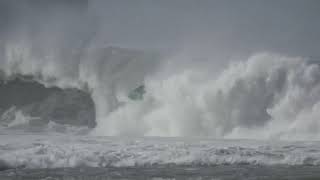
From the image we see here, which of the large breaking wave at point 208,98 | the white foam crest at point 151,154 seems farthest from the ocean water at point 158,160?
the large breaking wave at point 208,98

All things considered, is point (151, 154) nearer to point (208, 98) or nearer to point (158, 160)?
point (158, 160)

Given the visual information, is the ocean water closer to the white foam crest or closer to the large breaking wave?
the white foam crest

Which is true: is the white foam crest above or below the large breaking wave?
below

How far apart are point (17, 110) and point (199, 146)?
54.7ft

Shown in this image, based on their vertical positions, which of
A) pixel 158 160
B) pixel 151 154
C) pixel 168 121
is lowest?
pixel 158 160

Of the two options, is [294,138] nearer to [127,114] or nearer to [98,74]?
[127,114]

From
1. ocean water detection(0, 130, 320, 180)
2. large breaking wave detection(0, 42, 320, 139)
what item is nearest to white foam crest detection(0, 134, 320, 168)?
ocean water detection(0, 130, 320, 180)

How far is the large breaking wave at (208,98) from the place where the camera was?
28156 mm

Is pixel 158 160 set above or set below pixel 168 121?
below

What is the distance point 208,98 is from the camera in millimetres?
30281

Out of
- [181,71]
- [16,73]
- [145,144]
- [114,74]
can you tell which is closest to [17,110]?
[16,73]

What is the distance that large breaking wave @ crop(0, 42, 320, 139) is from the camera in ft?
92.4

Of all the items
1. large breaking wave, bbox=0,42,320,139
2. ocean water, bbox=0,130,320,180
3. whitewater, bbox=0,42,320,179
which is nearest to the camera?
ocean water, bbox=0,130,320,180

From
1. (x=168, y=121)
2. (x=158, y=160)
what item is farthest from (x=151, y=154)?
(x=168, y=121)
